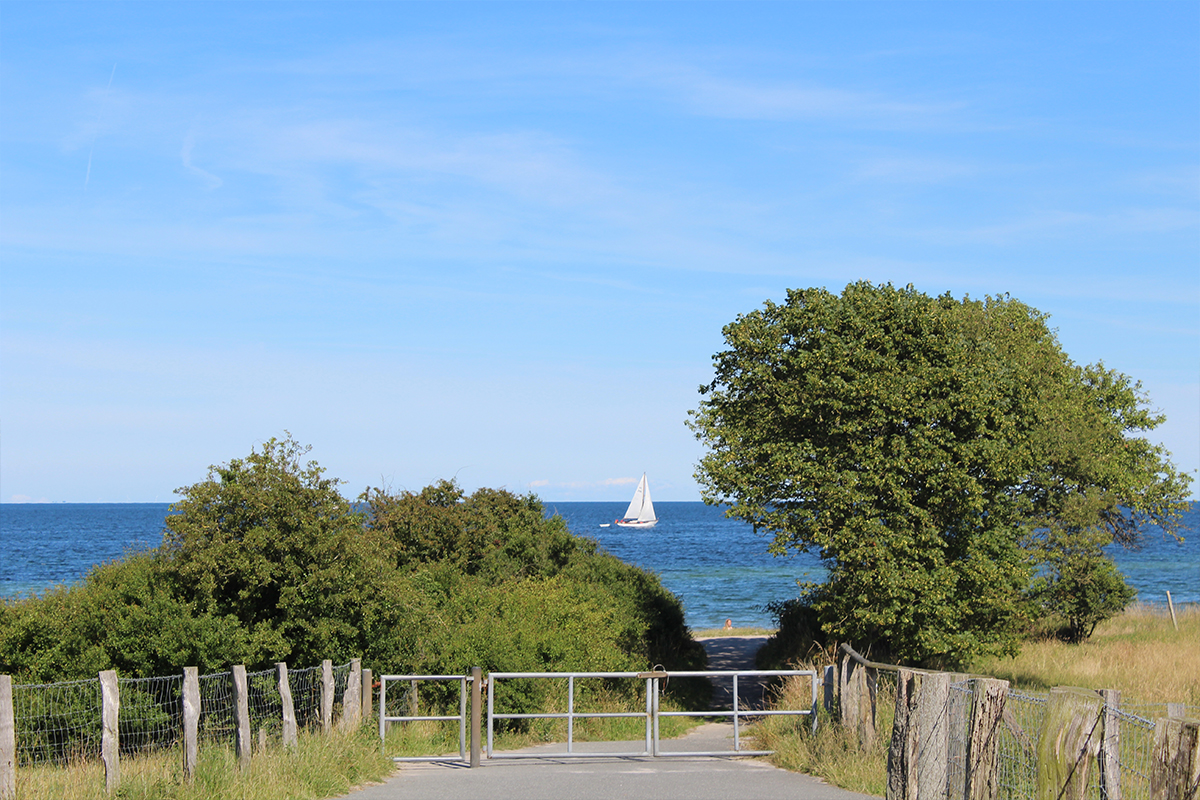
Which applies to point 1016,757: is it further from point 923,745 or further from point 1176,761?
point 1176,761

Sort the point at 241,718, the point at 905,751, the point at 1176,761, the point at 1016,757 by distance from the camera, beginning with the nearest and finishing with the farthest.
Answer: the point at 1176,761
the point at 1016,757
the point at 905,751
the point at 241,718

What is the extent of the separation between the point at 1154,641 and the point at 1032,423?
14640mm

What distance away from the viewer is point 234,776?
1119 cm

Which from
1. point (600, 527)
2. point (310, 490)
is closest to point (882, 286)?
point (310, 490)

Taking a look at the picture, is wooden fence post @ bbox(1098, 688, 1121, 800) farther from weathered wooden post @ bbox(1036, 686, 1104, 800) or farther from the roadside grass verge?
the roadside grass verge

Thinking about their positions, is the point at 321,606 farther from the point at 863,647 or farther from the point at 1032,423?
the point at 1032,423

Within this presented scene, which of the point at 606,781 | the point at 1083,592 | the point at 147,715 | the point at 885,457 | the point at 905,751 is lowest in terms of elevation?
the point at 1083,592

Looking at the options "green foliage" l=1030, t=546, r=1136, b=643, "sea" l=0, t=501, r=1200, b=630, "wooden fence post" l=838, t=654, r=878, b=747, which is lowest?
"sea" l=0, t=501, r=1200, b=630

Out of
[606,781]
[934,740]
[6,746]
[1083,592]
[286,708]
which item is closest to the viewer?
[934,740]

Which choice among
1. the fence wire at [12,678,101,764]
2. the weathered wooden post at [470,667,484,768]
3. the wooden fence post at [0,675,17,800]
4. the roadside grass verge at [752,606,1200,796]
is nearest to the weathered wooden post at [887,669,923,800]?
the roadside grass verge at [752,606,1200,796]

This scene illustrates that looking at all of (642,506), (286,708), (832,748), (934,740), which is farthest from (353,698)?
(642,506)

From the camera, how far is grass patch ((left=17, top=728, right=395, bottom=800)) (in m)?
10.5

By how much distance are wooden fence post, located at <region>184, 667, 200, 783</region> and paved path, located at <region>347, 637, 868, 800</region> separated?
68.2 inches

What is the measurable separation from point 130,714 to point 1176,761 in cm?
1463
